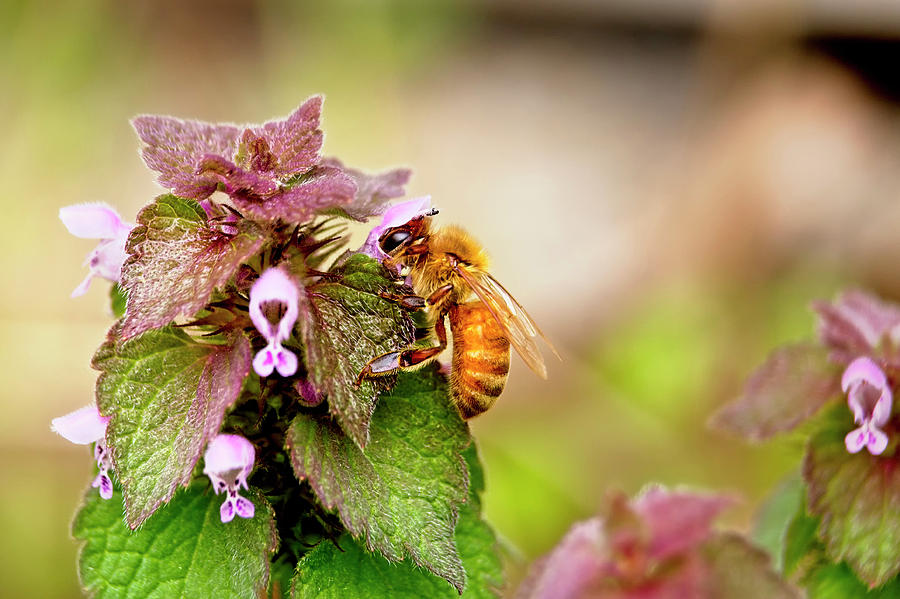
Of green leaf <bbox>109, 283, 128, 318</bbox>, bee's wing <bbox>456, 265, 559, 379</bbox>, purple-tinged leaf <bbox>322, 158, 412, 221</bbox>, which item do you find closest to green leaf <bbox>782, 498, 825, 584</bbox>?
bee's wing <bbox>456, 265, 559, 379</bbox>

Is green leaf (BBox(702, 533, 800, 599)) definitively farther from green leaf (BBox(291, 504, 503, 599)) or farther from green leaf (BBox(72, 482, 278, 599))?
green leaf (BBox(72, 482, 278, 599))

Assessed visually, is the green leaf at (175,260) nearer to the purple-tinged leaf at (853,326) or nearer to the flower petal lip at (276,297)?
the flower petal lip at (276,297)

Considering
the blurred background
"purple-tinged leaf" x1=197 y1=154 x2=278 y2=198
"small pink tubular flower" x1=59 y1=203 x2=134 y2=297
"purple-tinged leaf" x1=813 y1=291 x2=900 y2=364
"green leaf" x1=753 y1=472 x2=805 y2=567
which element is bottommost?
"small pink tubular flower" x1=59 y1=203 x2=134 y2=297

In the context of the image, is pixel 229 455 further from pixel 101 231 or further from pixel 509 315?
pixel 509 315

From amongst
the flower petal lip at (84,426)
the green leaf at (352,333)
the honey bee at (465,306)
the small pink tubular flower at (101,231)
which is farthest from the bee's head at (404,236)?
the flower petal lip at (84,426)

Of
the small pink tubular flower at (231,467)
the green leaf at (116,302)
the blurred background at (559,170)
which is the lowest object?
the small pink tubular flower at (231,467)

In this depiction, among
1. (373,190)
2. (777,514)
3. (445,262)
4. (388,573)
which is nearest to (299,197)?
(373,190)
